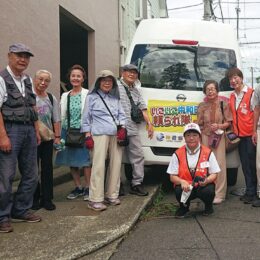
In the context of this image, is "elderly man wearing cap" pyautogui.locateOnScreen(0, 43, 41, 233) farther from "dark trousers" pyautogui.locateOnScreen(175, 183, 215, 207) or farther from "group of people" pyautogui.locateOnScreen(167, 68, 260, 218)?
"group of people" pyautogui.locateOnScreen(167, 68, 260, 218)

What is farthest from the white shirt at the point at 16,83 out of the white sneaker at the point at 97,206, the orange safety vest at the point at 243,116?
the orange safety vest at the point at 243,116

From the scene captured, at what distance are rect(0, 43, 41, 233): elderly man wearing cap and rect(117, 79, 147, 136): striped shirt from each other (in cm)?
139

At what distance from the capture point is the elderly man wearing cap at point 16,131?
4504 millimetres

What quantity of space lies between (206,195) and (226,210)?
0.66 metres

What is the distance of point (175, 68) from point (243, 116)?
1.41m

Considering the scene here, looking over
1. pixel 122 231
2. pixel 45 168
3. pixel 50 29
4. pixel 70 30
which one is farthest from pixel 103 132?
pixel 70 30

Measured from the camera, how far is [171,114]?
6234mm

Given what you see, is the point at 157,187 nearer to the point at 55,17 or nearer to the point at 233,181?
the point at 233,181

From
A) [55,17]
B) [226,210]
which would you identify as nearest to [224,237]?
[226,210]

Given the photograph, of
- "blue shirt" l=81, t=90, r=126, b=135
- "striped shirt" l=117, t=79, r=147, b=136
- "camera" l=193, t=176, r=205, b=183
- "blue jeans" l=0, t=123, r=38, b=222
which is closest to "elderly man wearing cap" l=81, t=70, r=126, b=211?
"blue shirt" l=81, t=90, r=126, b=135

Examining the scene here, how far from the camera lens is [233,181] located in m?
7.29

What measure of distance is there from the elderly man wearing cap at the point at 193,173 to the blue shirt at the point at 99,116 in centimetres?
89

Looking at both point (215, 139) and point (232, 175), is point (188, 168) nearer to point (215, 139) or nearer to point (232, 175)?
point (215, 139)

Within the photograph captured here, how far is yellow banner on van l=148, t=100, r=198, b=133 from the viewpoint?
6.23m
